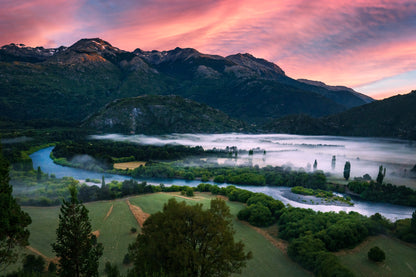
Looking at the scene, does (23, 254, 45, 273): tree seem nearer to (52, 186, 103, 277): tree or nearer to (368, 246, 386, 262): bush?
(52, 186, 103, 277): tree

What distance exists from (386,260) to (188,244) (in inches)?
1432

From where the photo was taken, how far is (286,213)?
5869 centimetres

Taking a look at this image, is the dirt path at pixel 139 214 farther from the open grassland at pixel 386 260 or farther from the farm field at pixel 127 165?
the farm field at pixel 127 165

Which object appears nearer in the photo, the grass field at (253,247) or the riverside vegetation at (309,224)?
the grass field at (253,247)

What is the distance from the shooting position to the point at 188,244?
24344 mm

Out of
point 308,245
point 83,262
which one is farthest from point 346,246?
point 83,262

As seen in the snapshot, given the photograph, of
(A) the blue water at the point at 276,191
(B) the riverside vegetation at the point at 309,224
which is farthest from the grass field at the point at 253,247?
(A) the blue water at the point at 276,191

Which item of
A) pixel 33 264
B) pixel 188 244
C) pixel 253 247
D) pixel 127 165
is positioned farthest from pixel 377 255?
pixel 127 165

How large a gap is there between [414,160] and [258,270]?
214667 millimetres

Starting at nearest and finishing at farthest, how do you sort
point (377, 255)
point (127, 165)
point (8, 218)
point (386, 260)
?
point (8, 218)
point (377, 255)
point (386, 260)
point (127, 165)

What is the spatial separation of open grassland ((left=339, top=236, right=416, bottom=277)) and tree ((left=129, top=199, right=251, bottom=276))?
86.3 feet

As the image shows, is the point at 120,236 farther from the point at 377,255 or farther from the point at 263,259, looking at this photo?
the point at 377,255

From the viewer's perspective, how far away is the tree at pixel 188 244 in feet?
76.0

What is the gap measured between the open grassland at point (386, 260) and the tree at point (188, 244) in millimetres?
26297
